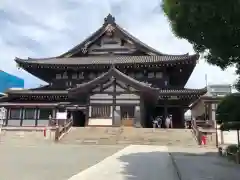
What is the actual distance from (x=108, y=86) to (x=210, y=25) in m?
22.3

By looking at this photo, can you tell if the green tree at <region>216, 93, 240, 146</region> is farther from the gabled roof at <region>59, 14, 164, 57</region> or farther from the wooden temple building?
the gabled roof at <region>59, 14, 164, 57</region>

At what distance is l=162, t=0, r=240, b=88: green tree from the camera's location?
22.2 feet

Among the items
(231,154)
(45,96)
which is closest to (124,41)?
(45,96)

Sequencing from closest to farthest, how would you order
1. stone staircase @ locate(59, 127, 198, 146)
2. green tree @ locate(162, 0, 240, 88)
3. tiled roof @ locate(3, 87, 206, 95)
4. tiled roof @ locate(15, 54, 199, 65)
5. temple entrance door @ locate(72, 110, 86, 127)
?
green tree @ locate(162, 0, 240, 88) → stone staircase @ locate(59, 127, 198, 146) → tiled roof @ locate(3, 87, 206, 95) → temple entrance door @ locate(72, 110, 86, 127) → tiled roof @ locate(15, 54, 199, 65)

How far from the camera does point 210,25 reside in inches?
321

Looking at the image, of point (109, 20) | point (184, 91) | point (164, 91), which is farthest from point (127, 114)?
point (109, 20)

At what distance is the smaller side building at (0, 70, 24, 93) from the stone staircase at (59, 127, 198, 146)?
26809mm

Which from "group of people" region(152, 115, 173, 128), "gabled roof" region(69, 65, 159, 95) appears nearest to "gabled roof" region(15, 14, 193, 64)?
"gabled roof" region(69, 65, 159, 95)

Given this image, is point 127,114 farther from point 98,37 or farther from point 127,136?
point 98,37

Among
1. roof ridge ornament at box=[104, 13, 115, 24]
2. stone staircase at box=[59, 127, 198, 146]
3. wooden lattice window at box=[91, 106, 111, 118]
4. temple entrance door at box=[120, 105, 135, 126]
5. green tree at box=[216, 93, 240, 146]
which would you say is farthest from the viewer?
roof ridge ornament at box=[104, 13, 115, 24]

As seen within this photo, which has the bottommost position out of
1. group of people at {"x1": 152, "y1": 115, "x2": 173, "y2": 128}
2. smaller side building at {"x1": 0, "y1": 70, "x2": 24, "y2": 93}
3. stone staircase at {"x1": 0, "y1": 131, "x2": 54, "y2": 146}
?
stone staircase at {"x1": 0, "y1": 131, "x2": 54, "y2": 146}

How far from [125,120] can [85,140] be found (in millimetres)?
6966

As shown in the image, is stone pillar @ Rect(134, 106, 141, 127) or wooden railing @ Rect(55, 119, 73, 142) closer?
wooden railing @ Rect(55, 119, 73, 142)

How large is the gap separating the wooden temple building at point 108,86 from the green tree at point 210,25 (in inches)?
717
